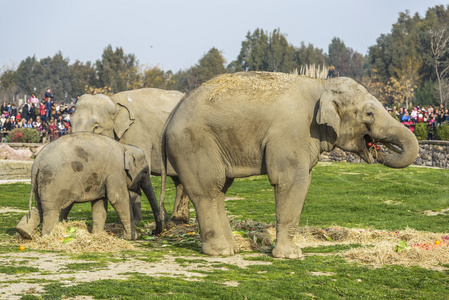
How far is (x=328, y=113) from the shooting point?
33.0 ft

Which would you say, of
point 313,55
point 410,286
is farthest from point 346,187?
point 313,55

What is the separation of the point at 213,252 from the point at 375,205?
9.81 metres

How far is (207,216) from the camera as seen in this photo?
34.9 ft

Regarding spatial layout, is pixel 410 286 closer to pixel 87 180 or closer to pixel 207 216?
pixel 207 216

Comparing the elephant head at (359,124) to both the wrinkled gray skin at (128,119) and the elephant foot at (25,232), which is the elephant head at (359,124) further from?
the wrinkled gray skin at (128,119)

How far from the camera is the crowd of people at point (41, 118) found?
39.5 m

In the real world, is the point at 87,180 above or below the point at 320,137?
below

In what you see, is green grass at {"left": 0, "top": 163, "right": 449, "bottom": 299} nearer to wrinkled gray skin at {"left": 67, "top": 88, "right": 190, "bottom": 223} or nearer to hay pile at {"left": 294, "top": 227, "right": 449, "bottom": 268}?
hay pile at {"left": 294, "top": 227, "right": 449, "bottom": 268}

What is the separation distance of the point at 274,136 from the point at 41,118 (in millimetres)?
33684

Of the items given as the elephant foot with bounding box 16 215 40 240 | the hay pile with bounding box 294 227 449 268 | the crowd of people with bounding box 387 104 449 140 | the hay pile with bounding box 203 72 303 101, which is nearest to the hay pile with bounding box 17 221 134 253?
the elephant foot with bounding box 16 215 40 240

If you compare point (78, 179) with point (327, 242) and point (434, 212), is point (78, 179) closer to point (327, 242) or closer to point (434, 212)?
point (327, 242)

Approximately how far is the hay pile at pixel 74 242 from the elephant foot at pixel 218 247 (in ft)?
4.20

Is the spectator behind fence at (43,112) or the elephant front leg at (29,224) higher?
the spectator behind fence at (43,112)

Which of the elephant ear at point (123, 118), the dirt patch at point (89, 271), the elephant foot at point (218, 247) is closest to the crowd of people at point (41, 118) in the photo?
the elephant ear at point (123, 118)
